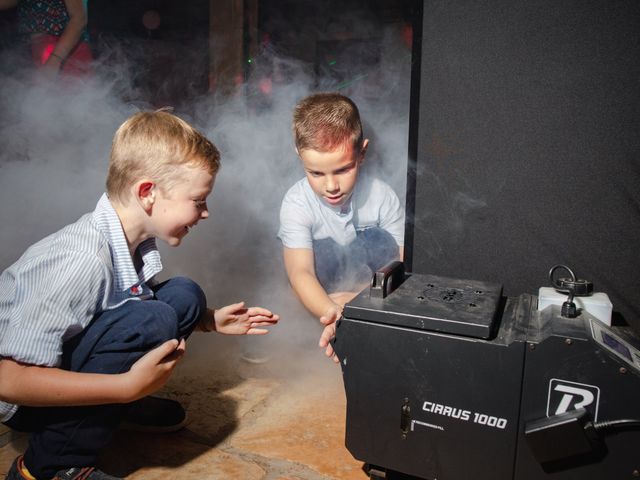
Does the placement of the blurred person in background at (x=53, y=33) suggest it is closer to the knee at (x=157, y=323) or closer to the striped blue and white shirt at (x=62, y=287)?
the striped blue and white shirt at (x=62, y=287)

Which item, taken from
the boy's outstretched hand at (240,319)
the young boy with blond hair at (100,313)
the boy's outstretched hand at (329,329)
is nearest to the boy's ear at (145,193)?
the young boy with blond hair at (100,313)

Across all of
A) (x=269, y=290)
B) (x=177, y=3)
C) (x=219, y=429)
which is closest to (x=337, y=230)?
(x=269, y=290)

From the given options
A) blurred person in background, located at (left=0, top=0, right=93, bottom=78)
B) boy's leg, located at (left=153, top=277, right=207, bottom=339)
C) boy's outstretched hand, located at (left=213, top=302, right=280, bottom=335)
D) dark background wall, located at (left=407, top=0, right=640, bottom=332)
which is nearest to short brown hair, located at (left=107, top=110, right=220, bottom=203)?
boy's leg, located at (left=153, top=277, right=207, bottom=339)

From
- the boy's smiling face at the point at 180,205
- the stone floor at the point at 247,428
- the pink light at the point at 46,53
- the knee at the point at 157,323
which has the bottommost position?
the stone floor at the point at 247,428

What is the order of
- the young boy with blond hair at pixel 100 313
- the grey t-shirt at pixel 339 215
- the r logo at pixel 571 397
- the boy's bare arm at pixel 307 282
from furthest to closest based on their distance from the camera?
the grey t-shirt at pixel 339 215 < the boy's bare arm at pixel 307 282 < the young boy with blond hair at pixel 100 313 < the r logo at pixel 571 397

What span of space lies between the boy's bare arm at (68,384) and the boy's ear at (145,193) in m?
0.37

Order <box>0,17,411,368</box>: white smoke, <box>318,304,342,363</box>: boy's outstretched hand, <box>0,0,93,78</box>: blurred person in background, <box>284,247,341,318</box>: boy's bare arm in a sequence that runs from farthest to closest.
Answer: <box>0,0,93,78</box>: blurred person in background → <box>0,17,411,368</box>: white smoke → <box>284,247,341,318</box>: boy's bare arm → <box>318,304,342,363</box>: boy's outstretched hand

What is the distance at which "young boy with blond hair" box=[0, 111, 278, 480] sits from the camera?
0.97 meters

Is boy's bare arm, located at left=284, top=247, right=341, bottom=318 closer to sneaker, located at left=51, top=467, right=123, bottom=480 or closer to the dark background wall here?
the dark background wall

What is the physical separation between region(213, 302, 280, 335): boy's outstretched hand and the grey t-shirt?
1.38ft

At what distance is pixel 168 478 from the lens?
1.14 m

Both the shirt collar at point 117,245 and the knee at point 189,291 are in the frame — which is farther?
the knee at point 189,291

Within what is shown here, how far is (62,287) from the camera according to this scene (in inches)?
38.8

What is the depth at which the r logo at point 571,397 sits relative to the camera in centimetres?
87
